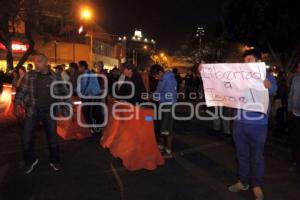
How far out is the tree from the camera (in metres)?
20.2

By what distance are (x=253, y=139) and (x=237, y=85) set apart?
2.77 ft

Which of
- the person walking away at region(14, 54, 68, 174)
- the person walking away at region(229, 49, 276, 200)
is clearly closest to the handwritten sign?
the person walking away at region(229, 49, 276, 200)

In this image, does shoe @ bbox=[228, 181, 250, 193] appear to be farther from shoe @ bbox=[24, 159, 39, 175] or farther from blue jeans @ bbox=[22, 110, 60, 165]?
shoe @ bbox=[24, 159, 39, 175]

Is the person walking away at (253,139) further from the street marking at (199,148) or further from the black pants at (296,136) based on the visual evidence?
the street marking at (199,148)

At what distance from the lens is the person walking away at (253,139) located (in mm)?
5551

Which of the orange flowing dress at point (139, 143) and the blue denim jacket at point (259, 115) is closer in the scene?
the blue denim jacket at point (259, 115)

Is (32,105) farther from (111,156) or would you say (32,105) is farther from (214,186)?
(214,186)

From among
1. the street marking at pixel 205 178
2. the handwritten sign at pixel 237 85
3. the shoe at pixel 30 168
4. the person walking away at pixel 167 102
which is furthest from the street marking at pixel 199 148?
the shoe at pixel 30 168

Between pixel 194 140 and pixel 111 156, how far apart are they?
2812 millimetres

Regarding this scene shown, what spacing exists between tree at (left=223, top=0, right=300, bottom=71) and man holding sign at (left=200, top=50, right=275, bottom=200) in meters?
15.4

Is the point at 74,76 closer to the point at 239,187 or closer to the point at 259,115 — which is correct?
the point at 239,187

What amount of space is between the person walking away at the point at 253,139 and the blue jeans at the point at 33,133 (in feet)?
10.6

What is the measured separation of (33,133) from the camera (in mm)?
7211

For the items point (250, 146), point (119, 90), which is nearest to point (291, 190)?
point (250, 146)
